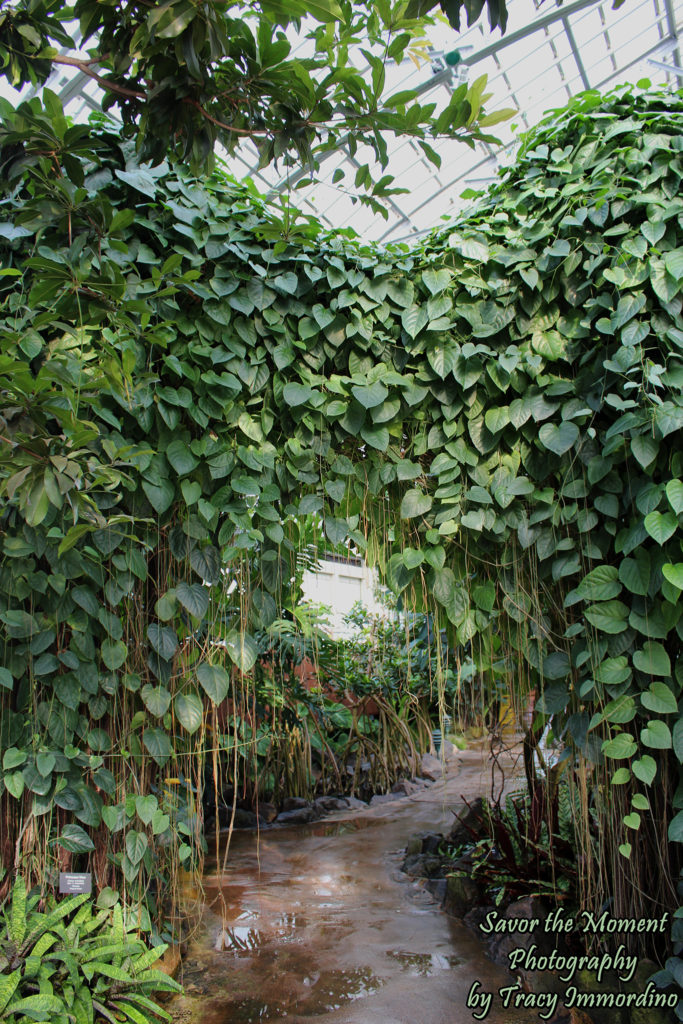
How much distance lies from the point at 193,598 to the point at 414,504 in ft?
2.27

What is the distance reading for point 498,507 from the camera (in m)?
1.96

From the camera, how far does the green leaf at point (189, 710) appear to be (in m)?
1.91

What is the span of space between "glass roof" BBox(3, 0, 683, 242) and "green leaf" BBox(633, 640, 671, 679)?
197 inches

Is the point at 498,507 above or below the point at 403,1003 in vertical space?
above

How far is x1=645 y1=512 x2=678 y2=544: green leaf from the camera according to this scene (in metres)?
1.64

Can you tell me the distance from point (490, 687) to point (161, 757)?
1.05 meters

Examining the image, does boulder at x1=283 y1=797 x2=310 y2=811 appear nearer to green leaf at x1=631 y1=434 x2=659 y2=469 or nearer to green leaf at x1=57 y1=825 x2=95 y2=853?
green leaf at x1=57 y1=825 x2=95 y2=853

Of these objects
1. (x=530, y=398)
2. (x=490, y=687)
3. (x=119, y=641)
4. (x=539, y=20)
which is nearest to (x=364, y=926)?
(x=490, y=687)

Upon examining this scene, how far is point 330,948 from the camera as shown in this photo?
2.39 m

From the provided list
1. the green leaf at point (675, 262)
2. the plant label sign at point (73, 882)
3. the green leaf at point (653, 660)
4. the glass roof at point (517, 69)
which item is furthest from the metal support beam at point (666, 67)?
the plant label sign at point (73, 882)

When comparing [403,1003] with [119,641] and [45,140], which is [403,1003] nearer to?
[119,641]

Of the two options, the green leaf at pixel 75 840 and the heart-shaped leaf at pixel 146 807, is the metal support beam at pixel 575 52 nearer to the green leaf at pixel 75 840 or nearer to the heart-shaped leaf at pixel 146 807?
the heart-shaped leaf at pixel 146 807

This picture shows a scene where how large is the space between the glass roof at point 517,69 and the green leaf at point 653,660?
5.00 meters

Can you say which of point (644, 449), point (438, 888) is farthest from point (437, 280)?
point (438, 888)
